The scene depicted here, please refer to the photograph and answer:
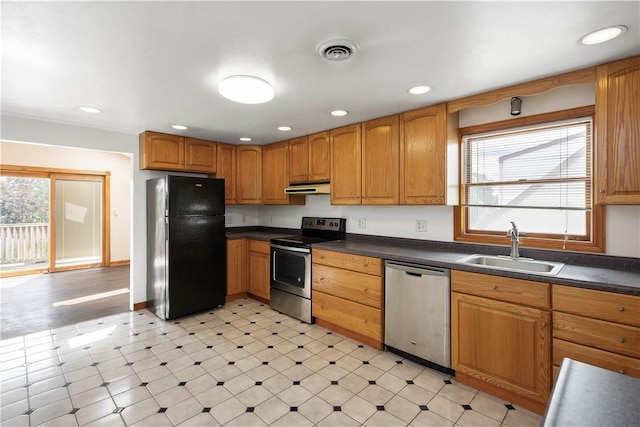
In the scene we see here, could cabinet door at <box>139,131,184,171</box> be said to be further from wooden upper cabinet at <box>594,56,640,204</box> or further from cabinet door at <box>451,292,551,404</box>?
wooden upper cabinet at <box>594,56,640,204</box>

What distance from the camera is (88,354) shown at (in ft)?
8.99

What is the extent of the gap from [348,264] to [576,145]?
6.80 ft

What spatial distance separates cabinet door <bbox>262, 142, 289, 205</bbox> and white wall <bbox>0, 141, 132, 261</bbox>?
3204mm

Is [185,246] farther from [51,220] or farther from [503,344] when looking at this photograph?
[51,220]

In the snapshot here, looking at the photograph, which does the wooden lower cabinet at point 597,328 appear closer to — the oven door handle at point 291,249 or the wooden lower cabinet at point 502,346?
the wooden lower cabinet at point 502,346

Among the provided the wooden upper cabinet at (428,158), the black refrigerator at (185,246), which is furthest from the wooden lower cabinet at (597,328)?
the black refrigerator at (185,246)

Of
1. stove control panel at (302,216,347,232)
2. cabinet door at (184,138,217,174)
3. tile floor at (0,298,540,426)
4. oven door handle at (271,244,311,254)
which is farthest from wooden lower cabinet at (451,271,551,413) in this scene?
cabinet door at (184,138,217,174)

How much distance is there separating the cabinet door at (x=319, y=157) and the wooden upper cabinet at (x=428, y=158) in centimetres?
101

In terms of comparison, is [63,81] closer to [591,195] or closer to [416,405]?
[416,405]

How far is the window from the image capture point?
2275mm

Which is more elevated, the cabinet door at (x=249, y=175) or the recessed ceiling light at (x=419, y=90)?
the recessed ceiling light at (x=419, y=90)

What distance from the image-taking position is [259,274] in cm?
416

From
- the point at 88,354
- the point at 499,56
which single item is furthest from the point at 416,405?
the point at 88,354

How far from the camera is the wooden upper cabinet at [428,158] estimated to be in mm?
2670
